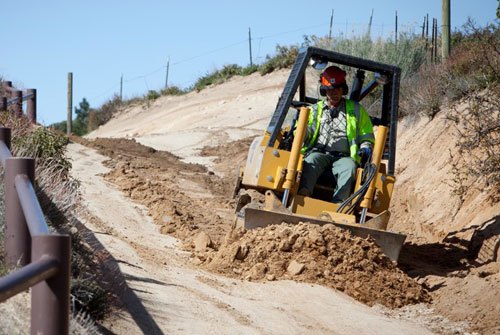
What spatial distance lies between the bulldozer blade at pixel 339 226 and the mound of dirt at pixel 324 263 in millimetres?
102

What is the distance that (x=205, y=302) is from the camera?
7809 mm

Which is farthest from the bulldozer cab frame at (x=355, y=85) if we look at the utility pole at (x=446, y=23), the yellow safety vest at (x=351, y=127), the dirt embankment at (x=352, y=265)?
the utility pole at (x=446, y=23)

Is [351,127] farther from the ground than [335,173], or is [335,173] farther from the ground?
[351,127]

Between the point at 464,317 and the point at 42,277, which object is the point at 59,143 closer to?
the point at 464,317

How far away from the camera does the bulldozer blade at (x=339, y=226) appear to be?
9.97m

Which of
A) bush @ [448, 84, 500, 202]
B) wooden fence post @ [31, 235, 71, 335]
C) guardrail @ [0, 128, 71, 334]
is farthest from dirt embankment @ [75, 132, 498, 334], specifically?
wooden fence post @ [31, 235, 71, 335]

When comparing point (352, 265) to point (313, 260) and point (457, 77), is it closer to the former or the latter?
point (313, 260)

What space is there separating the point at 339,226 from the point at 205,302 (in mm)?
2552

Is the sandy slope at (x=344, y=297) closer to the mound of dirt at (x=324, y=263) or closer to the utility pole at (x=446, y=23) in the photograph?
the mound of dirt at (x=324, y=263)

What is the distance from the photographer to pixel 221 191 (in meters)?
17.7

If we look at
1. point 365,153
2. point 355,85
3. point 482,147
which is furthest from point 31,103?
point 365,153

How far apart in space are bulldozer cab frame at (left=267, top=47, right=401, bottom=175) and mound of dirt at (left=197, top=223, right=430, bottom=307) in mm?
1422

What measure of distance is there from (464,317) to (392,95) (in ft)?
10.8

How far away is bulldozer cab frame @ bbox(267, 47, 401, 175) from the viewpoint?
10.9m
